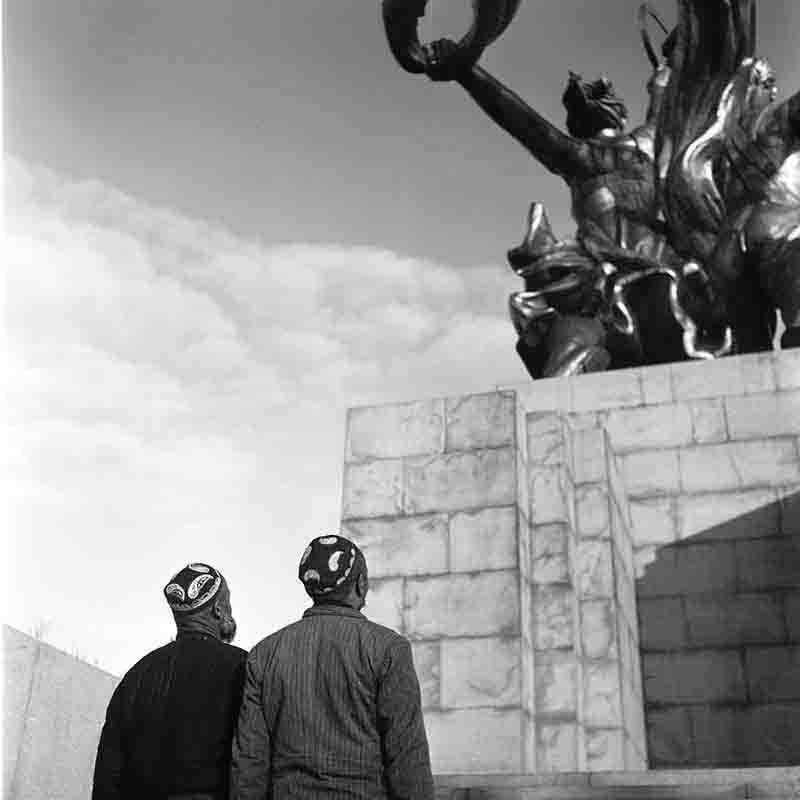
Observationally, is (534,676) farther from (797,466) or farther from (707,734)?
(797,466)

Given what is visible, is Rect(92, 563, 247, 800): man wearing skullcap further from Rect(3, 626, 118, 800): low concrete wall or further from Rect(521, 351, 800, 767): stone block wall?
Rect(521, 351, 800, 767): stone block wall

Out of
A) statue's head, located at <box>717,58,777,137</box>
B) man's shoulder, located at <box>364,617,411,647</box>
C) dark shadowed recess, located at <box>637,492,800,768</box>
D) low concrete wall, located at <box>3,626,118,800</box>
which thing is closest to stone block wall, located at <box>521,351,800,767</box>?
dark shadowed recess, located at <box>637,492,800,768</box>

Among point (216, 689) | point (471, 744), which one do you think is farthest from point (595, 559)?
→ point (216, 689)

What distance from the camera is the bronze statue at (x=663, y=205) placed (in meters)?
11.0

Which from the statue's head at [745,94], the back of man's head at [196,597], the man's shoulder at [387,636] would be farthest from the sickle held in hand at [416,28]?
the man's shoulder at [387,636]

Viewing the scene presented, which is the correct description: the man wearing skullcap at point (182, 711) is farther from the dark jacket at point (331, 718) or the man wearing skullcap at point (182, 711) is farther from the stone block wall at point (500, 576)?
the stone block wall at point (500, 576)

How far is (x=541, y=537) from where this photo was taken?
805cm

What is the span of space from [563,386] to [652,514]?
158 cm

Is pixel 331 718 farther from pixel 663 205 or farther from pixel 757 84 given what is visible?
pixel 757 84

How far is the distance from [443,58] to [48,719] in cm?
826

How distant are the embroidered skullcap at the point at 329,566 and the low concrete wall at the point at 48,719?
273 cm

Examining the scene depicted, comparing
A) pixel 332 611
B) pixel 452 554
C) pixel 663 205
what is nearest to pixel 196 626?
pixel 332 611

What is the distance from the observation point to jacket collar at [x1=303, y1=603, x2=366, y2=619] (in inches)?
139

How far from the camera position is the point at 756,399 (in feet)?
32.5
